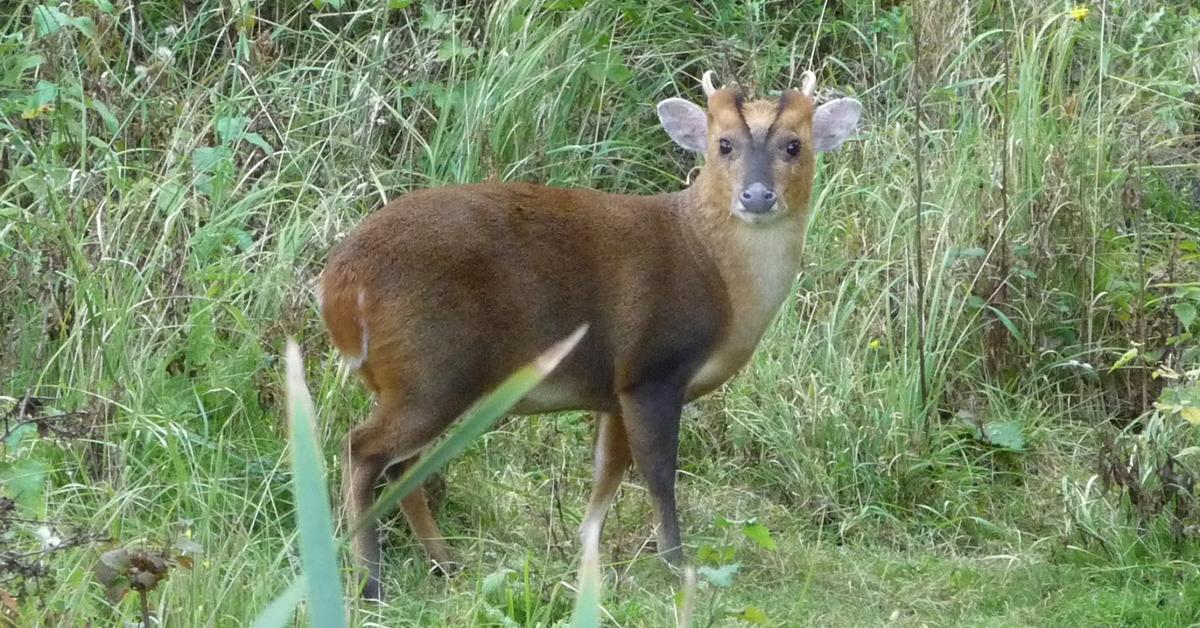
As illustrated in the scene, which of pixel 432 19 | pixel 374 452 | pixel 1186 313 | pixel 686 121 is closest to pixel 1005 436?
pixel 1186 313

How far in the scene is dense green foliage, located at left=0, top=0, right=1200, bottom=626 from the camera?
16.4 ft

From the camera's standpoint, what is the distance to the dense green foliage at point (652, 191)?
5000mm

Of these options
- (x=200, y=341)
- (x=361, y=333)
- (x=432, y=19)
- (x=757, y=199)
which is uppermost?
(x=757, y=199)

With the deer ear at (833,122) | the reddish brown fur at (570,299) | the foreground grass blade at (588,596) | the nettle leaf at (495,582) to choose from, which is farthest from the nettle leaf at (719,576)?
the foreground grass blade at (588,596)

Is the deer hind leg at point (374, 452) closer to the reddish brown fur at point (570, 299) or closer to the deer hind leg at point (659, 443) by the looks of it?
the reddish brown fur at point (570, 299)

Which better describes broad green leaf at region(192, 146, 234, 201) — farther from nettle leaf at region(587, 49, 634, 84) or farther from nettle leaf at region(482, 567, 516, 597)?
nettle leaf at region(482, 567, 516, 597)

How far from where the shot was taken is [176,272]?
5.85 metres

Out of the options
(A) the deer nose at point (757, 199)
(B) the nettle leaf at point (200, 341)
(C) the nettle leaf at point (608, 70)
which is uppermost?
(A) the deer nose at point (757, 199)

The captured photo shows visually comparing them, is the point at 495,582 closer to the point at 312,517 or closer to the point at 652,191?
the point at 312,517

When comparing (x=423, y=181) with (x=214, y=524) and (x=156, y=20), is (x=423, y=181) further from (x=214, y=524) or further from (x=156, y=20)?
(x=214, y=524)

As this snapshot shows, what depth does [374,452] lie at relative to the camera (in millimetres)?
5016

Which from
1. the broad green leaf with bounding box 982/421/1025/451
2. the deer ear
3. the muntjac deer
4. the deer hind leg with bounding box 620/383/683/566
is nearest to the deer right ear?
the muntjac deer

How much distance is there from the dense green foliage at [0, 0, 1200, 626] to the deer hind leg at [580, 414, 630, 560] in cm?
15

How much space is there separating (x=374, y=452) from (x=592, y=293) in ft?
2.56
